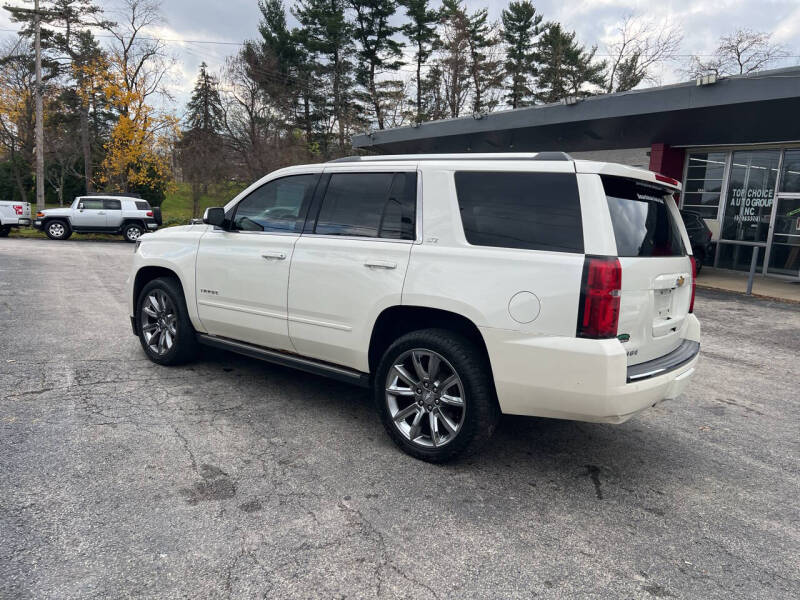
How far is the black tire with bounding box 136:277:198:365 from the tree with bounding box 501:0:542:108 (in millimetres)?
32570

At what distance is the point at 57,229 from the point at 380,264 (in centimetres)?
2328

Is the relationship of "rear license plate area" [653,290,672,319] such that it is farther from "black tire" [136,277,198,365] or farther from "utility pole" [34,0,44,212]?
"utility pole" [34,0,44,212]

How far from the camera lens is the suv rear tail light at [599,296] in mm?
2908

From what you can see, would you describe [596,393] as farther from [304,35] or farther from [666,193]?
[304,35]

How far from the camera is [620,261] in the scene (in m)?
2.97

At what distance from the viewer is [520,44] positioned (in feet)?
112

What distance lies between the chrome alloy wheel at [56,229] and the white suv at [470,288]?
856 inches

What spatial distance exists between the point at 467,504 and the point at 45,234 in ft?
82.0

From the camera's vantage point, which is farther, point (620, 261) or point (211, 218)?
point (211, 218)

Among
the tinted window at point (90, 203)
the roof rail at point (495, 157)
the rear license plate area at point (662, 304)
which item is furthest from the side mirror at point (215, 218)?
the tinted window at point (90, 203)

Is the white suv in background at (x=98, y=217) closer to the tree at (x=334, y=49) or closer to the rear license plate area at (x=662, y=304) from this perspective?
the tree at (x=334, y=49)

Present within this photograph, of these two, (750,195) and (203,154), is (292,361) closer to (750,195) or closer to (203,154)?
(750,195)

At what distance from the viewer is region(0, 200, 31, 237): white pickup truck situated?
22531mm

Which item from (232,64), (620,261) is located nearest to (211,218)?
(620,261)
